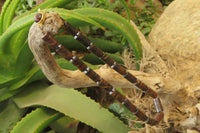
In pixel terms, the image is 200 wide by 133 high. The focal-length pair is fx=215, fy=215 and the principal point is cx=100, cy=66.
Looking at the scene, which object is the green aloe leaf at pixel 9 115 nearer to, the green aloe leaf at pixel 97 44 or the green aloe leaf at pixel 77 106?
the green aloe leaf at pixel 77 106

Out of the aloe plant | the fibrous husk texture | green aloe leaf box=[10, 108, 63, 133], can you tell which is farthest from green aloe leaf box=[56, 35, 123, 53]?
green aloe leaf box=[10, 108, 63, 133]

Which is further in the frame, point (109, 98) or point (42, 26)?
point (109, 98)

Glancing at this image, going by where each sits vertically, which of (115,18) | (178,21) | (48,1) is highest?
(48,1)

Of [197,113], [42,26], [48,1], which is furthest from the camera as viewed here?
[48,1]

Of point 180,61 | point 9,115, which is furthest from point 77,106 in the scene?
point 180,61

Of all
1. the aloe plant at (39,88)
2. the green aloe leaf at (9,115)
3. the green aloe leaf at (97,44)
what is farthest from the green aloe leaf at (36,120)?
the green aloe leaf at (97,44)

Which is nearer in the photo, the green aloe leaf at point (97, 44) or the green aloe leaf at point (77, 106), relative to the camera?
the green aloe leaf at point (77, 106)

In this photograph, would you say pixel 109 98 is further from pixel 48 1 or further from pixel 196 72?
pixel 48 1

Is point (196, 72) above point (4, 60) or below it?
below

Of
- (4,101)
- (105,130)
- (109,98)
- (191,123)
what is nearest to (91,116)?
(105,130)
